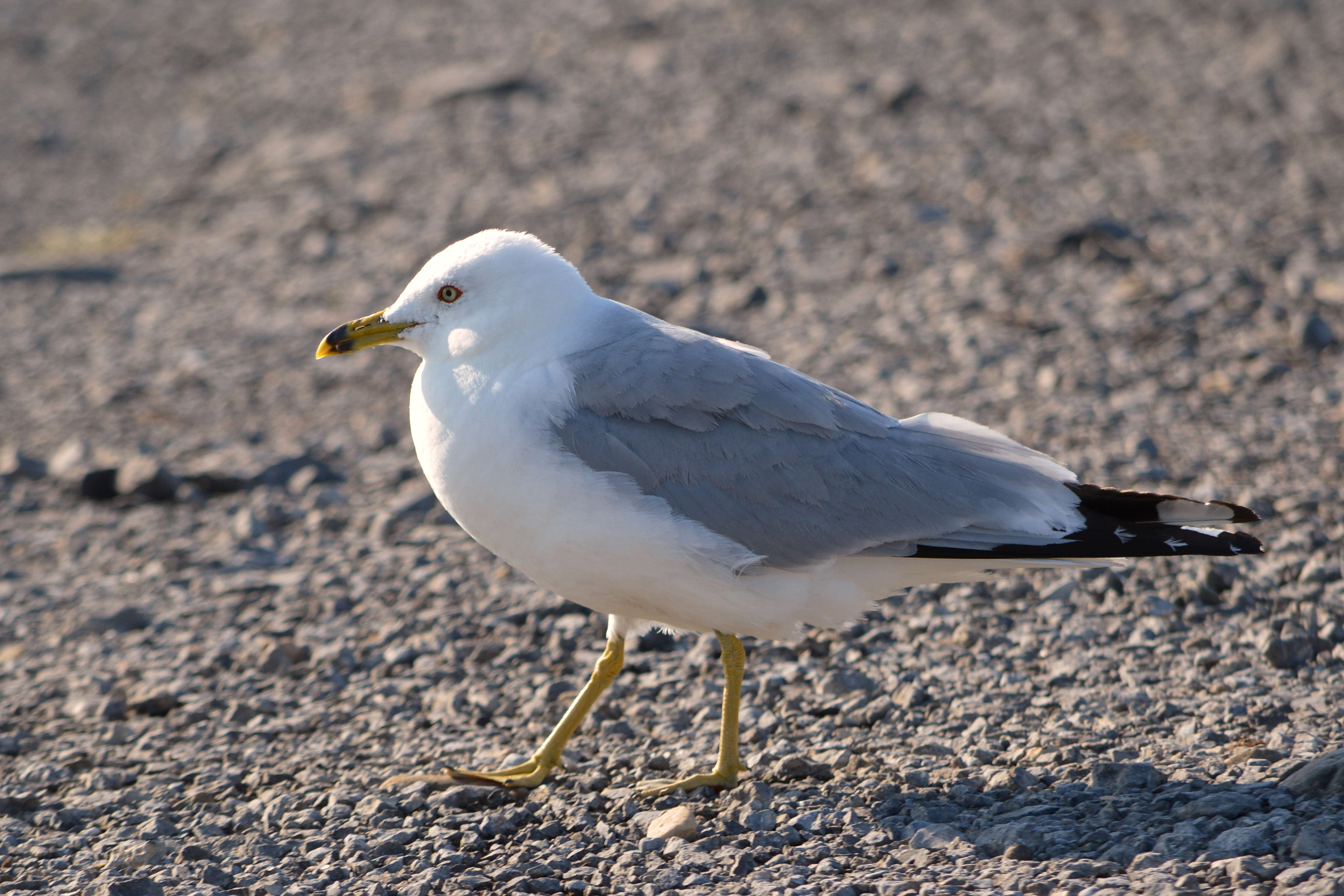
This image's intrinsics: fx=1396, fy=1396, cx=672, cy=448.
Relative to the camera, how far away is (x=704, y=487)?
170 inches

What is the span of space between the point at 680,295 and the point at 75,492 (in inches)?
151

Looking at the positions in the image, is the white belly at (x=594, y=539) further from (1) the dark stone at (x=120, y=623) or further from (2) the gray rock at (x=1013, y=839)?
(1) the dark stone at (x=120, y=623)

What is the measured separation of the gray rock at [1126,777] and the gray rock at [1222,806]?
7.8 inches

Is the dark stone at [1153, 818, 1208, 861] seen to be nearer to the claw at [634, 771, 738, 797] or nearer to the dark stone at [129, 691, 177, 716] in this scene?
the claw at [634, 771, 738, 797]

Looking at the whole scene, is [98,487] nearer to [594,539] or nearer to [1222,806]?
[594,539]

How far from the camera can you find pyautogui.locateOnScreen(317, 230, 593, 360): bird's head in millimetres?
4586

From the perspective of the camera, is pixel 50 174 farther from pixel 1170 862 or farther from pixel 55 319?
pixel 1170 862

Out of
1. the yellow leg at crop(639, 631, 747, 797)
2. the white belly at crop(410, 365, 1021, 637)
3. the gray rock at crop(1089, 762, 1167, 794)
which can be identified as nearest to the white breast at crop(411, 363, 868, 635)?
the white belly at crop(410, 365, 1021, 637)

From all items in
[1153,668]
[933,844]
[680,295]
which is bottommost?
[933,844]

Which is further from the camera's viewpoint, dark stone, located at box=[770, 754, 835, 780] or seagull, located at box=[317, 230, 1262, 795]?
dark stone, located at box=[770, 754, 835, 780]

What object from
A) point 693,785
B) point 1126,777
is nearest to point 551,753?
point 693,785

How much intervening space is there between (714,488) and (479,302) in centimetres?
102

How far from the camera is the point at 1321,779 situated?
12.9 feet

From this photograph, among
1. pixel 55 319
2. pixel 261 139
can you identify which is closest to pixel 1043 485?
pixel 55 319
